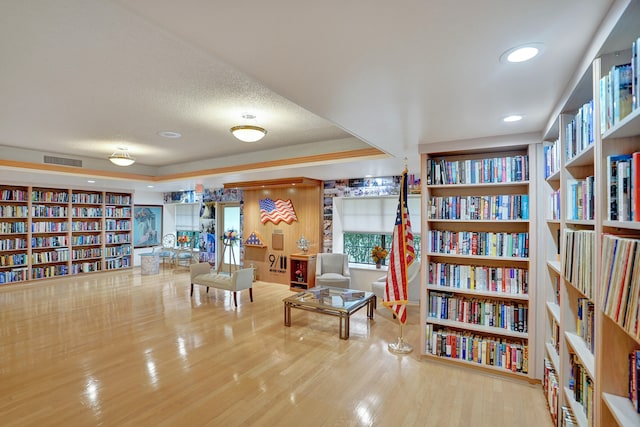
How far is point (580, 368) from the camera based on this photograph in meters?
1.85

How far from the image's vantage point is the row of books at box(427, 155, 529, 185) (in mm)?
2963

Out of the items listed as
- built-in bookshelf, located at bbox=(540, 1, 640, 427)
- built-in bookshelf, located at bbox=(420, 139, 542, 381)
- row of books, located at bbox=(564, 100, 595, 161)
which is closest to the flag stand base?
built-in bookshelf, located at bbox=(420, 139, 542, 381)

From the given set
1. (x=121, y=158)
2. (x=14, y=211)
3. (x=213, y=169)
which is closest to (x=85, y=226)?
(x=14, y=211)

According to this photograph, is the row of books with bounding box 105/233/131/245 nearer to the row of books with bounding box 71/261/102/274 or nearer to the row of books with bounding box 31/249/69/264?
the row of books with bounding box 71/261/102/274

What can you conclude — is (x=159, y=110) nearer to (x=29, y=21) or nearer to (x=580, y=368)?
(x=29, y=21)

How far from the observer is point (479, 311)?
10.4 ft

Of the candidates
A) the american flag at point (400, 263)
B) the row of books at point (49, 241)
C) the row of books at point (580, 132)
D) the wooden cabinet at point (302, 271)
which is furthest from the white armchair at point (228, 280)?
the row of books at point (580, 132)

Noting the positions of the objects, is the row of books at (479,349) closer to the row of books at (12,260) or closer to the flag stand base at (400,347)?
the flag stand base at (400,347)

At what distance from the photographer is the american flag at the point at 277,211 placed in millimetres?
7117

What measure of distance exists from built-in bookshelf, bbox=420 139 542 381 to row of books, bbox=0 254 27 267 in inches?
340

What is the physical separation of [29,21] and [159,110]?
4.81 ft

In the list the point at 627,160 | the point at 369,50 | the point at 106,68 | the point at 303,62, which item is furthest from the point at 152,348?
the point at 627,160

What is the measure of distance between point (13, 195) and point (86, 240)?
1787 mm

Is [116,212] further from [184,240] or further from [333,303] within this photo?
[333,303]
